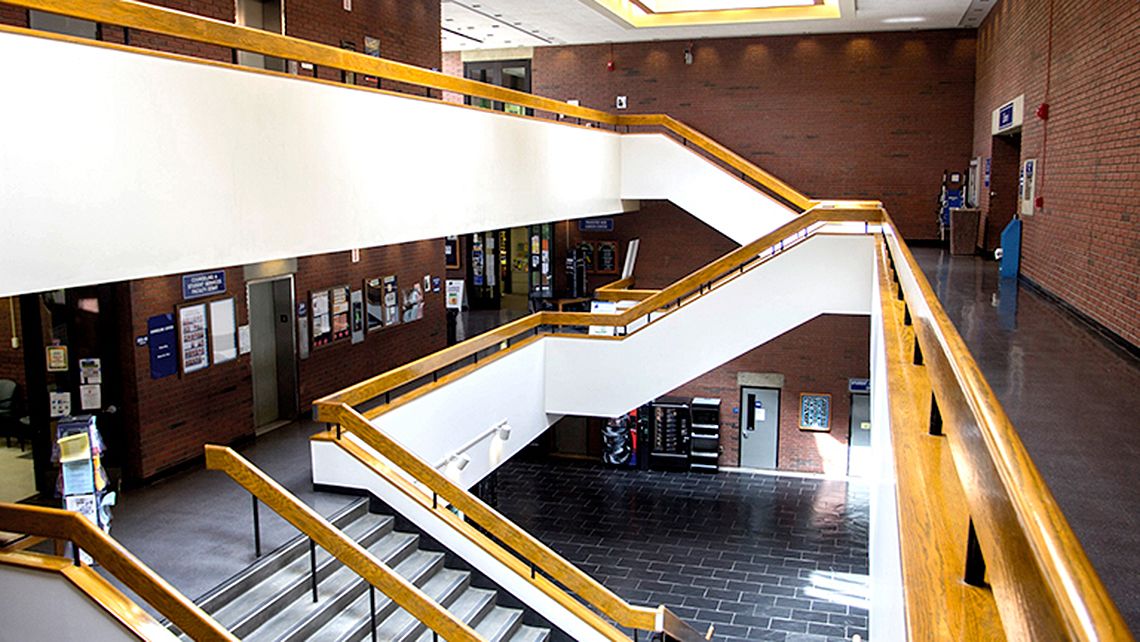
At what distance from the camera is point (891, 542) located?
2.70m

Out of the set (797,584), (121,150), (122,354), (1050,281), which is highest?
(121,150)

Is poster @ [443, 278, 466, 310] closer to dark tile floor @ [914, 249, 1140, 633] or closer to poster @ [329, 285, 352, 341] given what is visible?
poster @ [329, 285, 352, 341]

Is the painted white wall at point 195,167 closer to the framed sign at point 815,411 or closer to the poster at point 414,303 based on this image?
the poster at point 414,303

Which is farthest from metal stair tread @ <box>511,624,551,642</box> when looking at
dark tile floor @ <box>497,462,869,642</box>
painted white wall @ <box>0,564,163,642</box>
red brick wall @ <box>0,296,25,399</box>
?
red brick wall @ <box>0,296,25,399</box>

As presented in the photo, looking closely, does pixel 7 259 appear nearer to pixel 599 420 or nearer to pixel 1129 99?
pixel 1129 99

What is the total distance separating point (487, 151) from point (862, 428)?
9625 mm

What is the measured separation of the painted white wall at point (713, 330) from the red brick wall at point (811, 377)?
5067 millimetres

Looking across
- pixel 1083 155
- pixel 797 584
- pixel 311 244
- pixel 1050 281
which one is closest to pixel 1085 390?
pixel 1083 155

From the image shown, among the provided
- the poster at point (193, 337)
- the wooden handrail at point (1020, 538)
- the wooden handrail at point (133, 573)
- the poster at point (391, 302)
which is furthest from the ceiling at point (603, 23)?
the wooden handrail at point (1020, 538)

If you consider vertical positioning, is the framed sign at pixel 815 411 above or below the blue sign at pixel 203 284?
below

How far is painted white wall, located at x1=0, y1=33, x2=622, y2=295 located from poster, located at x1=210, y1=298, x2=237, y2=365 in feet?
7.92

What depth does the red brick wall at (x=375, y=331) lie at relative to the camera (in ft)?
36.9

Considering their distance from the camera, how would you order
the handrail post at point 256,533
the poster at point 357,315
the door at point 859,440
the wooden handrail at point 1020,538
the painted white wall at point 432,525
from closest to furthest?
1. the wooden handrail at point 1020,538
2. the handrail post at point 256,533
3. the painted white wall at point 432,525
4. the poster at point 357,315
5. the door at point 859,440

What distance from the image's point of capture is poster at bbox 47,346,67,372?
27.3 ft
